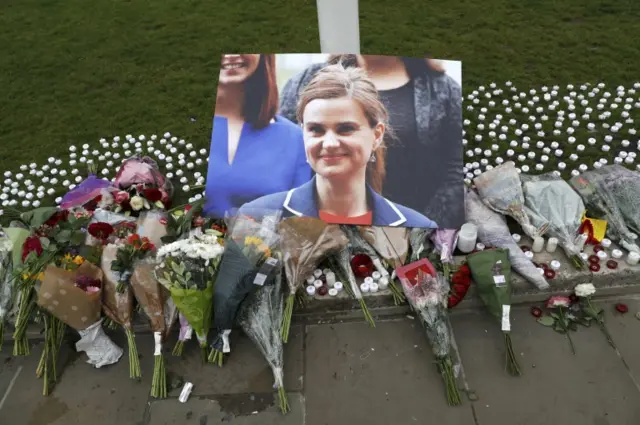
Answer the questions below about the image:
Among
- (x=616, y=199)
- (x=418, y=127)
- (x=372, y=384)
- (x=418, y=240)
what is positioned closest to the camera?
(x=372, y=384)

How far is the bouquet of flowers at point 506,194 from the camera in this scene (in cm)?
386

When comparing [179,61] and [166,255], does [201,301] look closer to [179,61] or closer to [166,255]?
[166,255]

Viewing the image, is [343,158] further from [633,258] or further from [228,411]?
[633,258]

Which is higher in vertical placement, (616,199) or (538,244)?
(616,199)

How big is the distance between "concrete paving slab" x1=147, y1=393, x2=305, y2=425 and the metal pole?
9.41ft

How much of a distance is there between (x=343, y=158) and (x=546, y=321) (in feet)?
6.17

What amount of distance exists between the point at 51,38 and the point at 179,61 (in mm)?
2316

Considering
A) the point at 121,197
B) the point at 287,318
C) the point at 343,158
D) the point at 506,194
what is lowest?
the point at 287,318

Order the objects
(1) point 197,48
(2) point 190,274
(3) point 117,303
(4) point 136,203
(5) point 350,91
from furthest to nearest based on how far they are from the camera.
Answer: (1) point 197,48
(5) point 350,91
(4) point 136,203
(3) point 117,303
(2) point 190,274

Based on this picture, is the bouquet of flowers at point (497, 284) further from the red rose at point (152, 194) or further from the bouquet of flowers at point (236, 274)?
the red rose at point (152, 194)

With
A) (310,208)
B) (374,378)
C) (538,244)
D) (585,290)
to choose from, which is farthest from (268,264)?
(585,290)

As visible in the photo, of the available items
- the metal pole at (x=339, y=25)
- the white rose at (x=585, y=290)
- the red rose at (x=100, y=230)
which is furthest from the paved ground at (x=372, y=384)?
the metal pole at (x=339, y=25)

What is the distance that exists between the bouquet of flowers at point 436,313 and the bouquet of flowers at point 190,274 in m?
1.28

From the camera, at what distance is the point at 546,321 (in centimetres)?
351
